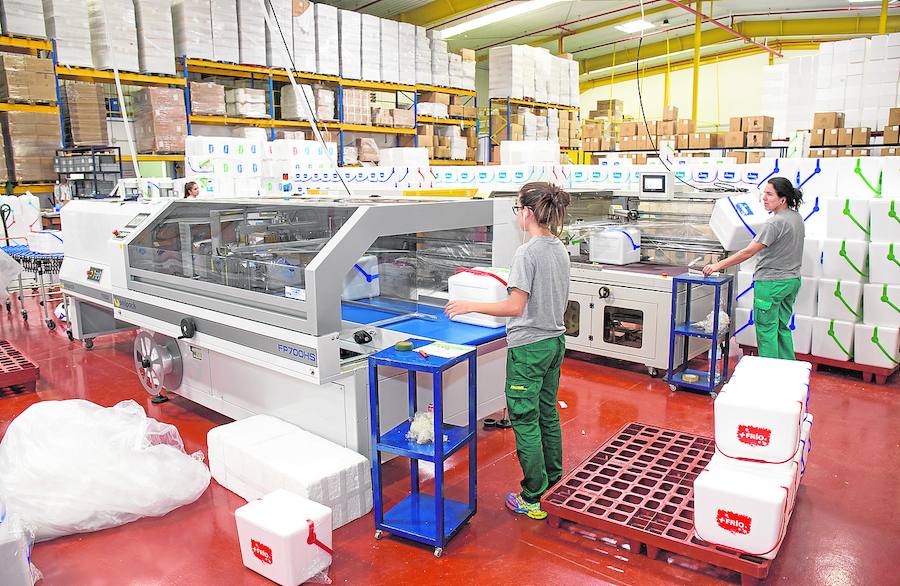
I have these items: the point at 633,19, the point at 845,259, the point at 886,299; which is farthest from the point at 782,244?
the point at 633,19

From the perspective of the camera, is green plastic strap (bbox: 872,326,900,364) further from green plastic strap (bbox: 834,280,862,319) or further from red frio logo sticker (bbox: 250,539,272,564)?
red frio logo sticker (bbox: 250,539,272,564)

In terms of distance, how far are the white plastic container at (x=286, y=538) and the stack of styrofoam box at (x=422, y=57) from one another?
10.1 meters

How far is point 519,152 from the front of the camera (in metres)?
6.55

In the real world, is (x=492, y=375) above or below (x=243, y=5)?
below

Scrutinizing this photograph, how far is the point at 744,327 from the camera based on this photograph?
521 cm

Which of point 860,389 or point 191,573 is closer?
point 191,573

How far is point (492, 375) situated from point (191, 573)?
1675 mm

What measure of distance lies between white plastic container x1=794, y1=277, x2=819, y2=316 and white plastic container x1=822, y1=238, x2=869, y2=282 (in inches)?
4.1

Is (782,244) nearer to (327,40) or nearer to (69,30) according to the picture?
(327,40)

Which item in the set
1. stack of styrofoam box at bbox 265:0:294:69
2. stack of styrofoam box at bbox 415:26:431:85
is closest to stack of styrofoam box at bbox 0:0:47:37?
stack of styrofoam box at bbox 265:0:294:69

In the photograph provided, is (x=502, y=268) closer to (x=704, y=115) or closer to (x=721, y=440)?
(x=721, y=440)

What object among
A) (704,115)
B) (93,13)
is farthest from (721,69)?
(93,13)

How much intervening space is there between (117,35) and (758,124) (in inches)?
354

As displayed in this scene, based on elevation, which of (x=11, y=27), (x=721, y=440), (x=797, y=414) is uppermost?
(x=11, y=27)
